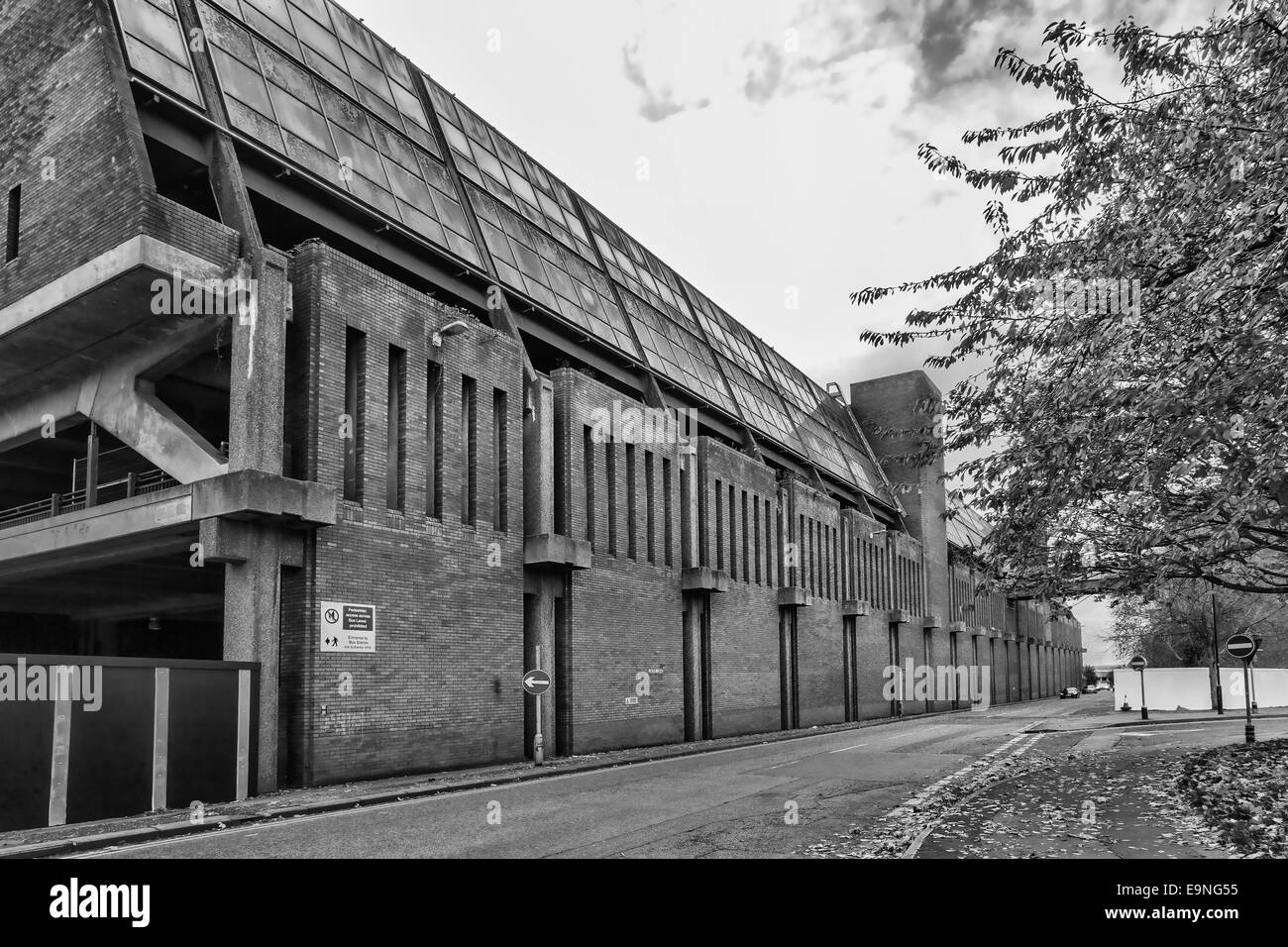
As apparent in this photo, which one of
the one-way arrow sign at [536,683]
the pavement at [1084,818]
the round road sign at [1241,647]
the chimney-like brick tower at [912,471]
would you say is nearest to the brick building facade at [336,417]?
the one-way arrow sign at [536,683]

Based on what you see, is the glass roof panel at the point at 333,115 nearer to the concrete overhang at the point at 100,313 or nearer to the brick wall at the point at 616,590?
the concrete overhang at the point at 100,313

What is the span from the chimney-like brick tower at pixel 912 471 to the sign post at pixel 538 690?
35.5 metres

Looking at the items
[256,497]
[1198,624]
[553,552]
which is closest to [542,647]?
[553,552]

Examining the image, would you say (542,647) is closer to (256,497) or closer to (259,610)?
(259,610)

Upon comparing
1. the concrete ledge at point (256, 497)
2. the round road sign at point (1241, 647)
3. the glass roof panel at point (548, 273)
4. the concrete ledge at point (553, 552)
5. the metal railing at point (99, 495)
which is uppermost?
the glass roof panel at point (548, 273)

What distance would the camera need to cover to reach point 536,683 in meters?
19.6

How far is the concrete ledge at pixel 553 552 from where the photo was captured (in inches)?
869

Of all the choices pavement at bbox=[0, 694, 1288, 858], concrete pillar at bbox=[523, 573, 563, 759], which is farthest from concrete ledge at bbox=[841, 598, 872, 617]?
concrete pillar at bbox=[523, 573, 563, 759]

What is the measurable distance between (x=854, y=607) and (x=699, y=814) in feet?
108

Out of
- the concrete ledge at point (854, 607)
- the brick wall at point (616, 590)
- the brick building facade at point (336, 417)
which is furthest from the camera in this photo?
the concrete ledge at point (854, 607)

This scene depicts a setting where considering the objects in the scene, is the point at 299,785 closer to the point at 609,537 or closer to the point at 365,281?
the point at 365,281

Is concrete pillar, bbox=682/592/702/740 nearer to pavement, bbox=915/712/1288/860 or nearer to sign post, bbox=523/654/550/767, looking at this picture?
sign post, bbox=523/654/550/767

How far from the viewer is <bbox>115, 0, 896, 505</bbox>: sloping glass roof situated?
1919cm

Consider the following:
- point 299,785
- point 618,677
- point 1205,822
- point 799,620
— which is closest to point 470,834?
point 299,785
